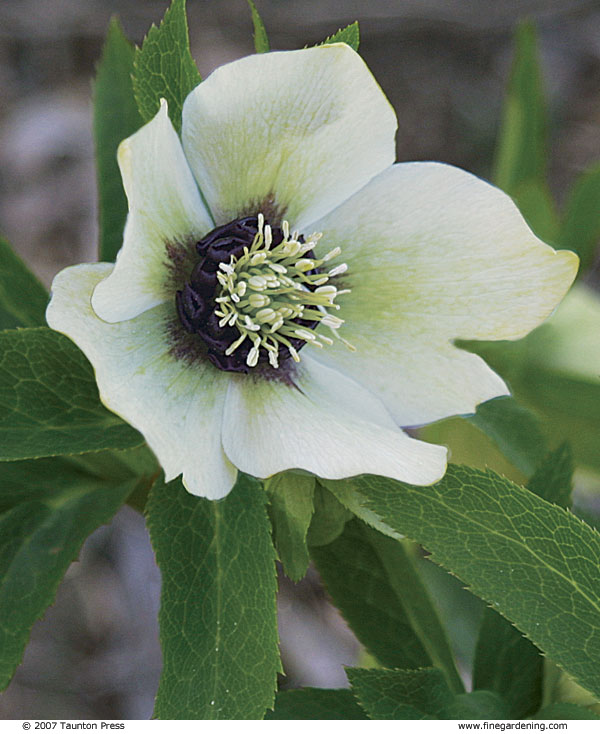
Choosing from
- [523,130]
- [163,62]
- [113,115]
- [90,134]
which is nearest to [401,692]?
[163,62]

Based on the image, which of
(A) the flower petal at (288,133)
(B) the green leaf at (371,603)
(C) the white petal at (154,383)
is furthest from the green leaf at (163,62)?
(B) the green leaf at (371,603)

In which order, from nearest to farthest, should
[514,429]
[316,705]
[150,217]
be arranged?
1. [150,217]
2. [316,705]
3. [514,429]

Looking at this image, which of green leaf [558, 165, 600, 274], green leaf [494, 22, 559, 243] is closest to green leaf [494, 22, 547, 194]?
green leaf [494, 22, 559, 243]

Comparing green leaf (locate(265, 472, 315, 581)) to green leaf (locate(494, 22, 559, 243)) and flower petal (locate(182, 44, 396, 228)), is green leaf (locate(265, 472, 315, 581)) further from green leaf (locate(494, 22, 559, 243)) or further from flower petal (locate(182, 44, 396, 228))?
green leaf (locate(494, 22, 559, 243))

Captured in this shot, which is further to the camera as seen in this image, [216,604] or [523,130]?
[523,130]

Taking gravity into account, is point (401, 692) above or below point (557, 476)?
below

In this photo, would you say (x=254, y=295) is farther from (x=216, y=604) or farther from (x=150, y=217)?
(x=216, y=604)

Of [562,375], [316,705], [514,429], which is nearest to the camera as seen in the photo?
[316,705]

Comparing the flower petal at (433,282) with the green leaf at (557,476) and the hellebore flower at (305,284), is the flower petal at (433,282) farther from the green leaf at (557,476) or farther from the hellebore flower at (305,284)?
the green leaf at (557,476)
